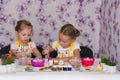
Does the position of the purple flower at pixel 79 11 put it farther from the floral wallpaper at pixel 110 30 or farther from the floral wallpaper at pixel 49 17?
the floral wallpaper at pixel 110 30

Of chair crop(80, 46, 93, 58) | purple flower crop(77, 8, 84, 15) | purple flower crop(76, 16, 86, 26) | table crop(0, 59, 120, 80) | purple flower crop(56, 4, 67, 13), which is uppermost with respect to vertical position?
purple flower crop(56, 4, 67, 13)

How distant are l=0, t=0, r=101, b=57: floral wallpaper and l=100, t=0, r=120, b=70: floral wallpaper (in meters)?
0.15

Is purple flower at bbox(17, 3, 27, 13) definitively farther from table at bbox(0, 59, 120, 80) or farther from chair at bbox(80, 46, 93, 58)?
table at bbox(0, 59, 120, 80)

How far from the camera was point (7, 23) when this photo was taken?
3.23 meters

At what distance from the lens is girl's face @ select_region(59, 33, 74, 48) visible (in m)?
2.39

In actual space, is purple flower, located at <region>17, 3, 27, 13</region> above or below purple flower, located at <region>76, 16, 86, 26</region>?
above

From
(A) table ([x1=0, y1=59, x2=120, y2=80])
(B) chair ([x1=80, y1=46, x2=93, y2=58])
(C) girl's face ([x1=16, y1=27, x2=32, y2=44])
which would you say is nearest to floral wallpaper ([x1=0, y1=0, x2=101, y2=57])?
(B) chair ([x1=80, y1=46, x2=93, y2=58])

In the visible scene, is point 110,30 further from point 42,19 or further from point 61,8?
point 42,19

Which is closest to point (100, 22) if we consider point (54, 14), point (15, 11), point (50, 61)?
point (54, 14)

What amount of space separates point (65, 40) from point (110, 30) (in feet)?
2.00

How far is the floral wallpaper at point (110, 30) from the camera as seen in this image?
8.05 feet

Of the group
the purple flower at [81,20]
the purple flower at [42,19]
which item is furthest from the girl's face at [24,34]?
the purple flower at [81,20]

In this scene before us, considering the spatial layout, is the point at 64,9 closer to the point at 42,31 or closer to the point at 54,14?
the point at 54,14
